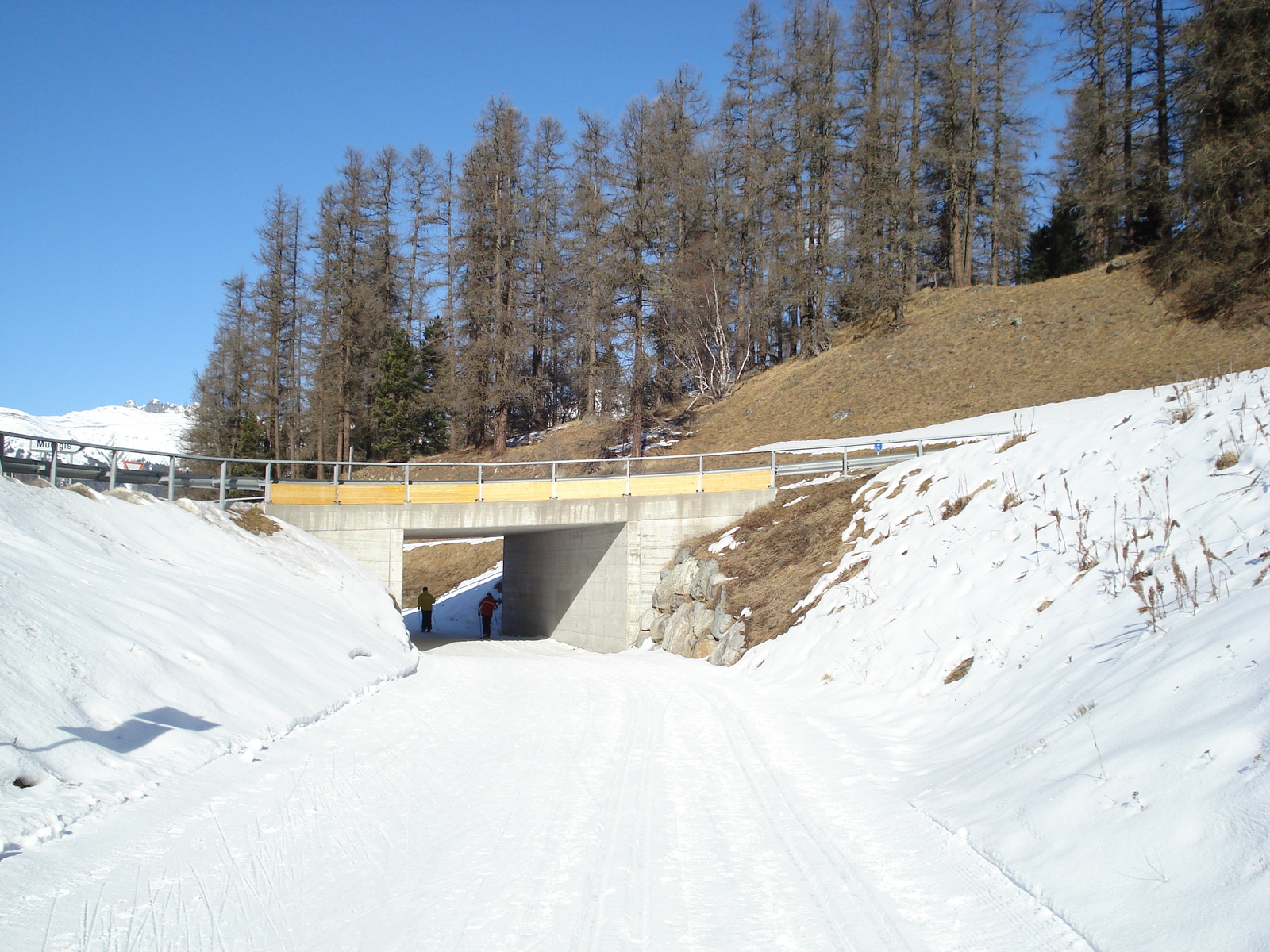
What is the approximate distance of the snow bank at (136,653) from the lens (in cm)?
533

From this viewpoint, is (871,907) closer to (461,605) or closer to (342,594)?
(342,594)

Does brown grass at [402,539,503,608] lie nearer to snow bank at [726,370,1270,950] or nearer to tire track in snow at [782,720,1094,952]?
snow bank at [726,370,1270,950]

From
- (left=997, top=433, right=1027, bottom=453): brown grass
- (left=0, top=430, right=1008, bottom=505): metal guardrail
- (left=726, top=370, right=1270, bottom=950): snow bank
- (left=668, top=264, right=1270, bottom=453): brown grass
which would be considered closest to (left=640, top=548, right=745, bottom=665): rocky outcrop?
(left=726, top=370, right=1270, bottom=950): snow bank

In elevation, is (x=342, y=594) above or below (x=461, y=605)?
above

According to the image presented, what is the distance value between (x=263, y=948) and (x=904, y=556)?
34.5 ft

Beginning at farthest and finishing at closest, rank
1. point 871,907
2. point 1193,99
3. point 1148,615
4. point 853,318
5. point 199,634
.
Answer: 1. point 853,318
2. point 1193,99
3. point 199,634
4. point 1148,615
5. point 871,907

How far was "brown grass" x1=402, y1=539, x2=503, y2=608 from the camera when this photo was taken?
34656 mm

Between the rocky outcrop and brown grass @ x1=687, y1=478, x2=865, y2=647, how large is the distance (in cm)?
24

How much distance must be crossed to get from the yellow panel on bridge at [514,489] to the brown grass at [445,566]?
1377cm

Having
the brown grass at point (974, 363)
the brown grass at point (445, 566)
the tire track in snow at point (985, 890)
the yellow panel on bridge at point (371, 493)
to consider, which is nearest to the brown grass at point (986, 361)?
the brown grass at point (974, 363)

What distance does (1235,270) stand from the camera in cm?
2566

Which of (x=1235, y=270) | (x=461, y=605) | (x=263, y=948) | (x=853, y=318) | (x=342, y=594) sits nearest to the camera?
(x=263, y=948)

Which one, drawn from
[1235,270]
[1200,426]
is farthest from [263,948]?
[1235,270]

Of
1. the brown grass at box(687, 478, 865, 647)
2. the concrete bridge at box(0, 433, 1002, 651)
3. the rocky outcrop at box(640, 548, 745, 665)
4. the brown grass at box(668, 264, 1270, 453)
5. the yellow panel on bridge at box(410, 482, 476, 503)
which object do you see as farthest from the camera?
the brown grass at box(668, 264, 1270, 453)
